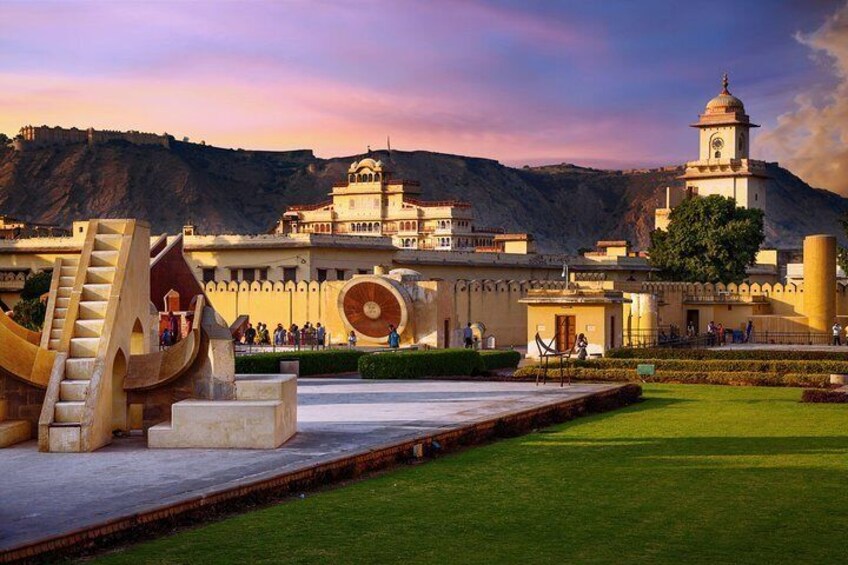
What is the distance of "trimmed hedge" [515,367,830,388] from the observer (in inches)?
1052

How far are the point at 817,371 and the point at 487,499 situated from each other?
1909 cm

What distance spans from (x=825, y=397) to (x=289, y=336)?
26896 mm

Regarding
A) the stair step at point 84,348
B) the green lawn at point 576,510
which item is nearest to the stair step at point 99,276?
the stair step at point 84,348

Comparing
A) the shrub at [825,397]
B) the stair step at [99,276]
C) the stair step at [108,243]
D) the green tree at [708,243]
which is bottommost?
the shrub at [825,397]

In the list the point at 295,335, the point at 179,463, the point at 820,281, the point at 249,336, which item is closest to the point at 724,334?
the point at 820,281

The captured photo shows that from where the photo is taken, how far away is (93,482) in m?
11.9

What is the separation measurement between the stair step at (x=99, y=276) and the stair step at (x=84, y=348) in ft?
2.97

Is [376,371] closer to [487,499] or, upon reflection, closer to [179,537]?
[487,499]

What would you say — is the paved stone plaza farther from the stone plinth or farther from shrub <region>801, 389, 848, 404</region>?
shrub <region>801, 389, 848, 404</region>

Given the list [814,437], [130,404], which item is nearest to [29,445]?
[130,404]

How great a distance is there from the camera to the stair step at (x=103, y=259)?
15.8 metres

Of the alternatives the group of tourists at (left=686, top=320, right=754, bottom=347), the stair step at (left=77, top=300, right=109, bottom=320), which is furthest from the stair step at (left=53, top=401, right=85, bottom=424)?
the group of tourists at (left=686, top=320, right=754, bottom=347)

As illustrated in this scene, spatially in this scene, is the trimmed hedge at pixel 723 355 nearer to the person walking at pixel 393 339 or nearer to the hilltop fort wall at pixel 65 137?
the person walking at pixel 393 339

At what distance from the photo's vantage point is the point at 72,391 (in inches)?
572
